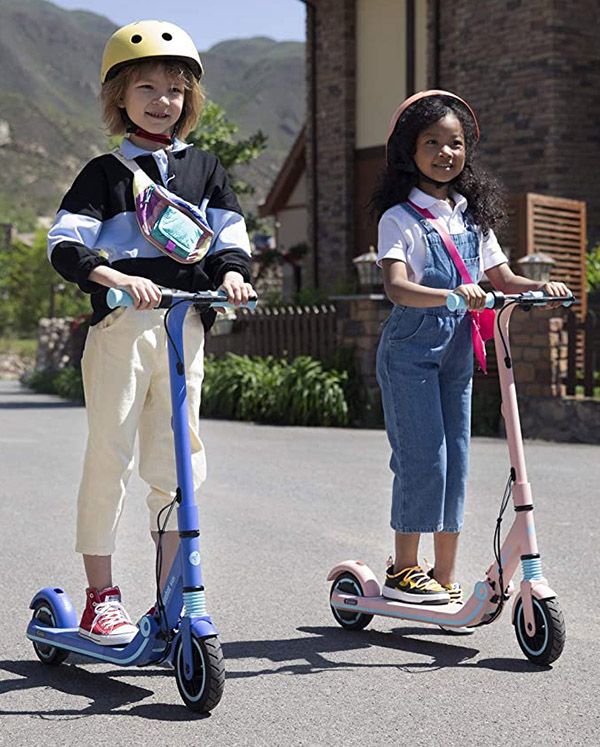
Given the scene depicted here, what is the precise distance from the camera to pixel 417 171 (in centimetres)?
466

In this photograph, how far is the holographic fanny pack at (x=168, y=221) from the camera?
13.1 feet

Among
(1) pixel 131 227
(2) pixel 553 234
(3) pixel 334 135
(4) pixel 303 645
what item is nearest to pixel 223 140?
(3) pixel 334 135

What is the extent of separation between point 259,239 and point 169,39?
96.8 feet

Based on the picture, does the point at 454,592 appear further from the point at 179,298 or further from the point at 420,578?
the point at 179,298

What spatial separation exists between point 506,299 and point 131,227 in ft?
4.04

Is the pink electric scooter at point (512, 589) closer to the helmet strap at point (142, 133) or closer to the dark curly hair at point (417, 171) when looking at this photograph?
the dark curly hair at point (417, 171)

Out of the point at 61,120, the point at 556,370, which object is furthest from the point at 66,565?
the point at 61,120

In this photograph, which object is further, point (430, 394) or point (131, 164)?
point (430, 394)

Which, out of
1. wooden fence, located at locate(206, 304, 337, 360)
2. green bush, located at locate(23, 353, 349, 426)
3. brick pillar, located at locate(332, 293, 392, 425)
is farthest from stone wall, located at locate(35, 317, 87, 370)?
brick pillar, located at locate(332, 293, 392, 425)

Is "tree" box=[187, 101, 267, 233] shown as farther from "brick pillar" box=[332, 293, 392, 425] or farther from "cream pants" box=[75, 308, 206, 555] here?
"cream pants" box=[75, 308, 206, 555]

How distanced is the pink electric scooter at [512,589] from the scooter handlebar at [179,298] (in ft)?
2.35

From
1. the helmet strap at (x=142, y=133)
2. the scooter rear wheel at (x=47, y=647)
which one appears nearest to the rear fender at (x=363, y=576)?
the scooter rear wheel at (x=47, y=647)

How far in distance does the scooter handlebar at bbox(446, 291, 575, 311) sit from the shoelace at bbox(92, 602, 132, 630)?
1395 millimetres

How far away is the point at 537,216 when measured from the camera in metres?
15.4
